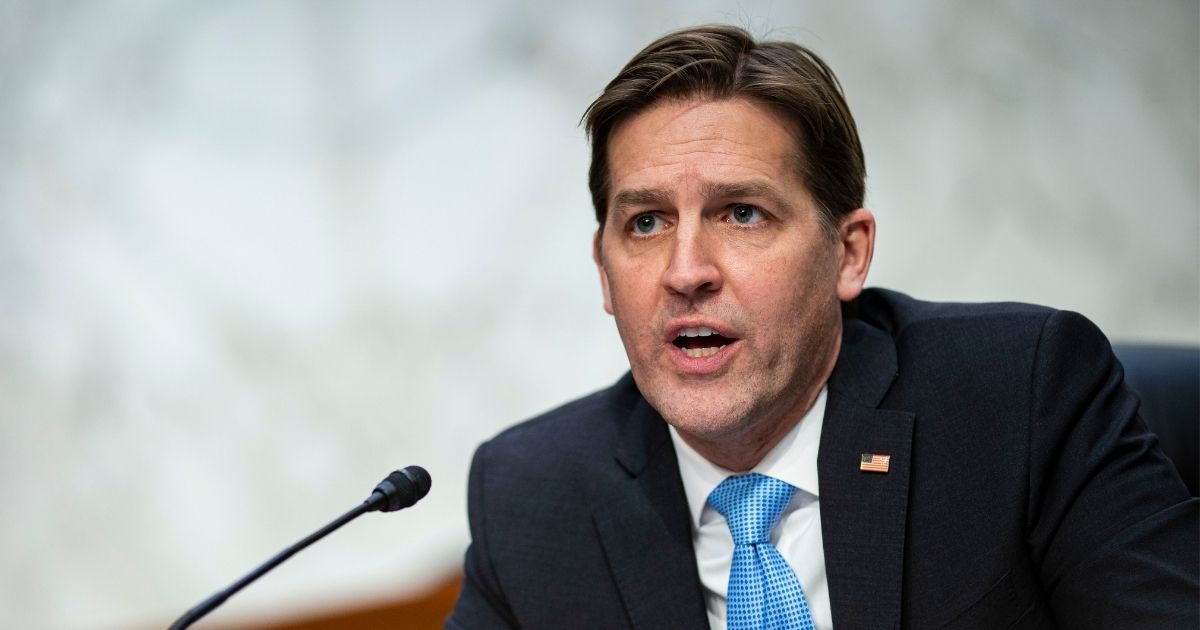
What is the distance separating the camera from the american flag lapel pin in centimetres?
173

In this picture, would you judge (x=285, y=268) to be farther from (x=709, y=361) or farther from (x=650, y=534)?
(x=709, y=361)

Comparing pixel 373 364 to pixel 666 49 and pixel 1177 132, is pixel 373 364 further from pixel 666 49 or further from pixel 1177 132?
pixel 1177 132

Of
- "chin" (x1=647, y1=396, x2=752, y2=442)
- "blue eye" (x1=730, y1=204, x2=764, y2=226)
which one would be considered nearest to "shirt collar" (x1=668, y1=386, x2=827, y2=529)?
"chin" (x1=647, y1=396, x2=752, y2=442)

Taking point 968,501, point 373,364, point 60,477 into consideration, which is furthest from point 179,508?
point 968,501

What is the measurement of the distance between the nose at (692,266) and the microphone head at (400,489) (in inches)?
18.0

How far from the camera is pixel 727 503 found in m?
1.83

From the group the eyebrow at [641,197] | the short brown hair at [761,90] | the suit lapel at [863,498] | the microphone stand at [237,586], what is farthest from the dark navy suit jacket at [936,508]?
the microphone stand at [237,586]

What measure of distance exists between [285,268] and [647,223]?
2053mm

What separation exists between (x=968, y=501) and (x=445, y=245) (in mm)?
2311

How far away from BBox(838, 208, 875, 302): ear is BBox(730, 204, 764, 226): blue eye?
0.21m

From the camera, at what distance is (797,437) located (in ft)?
6.11

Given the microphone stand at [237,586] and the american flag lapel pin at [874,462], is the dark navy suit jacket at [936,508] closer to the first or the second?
the american flag lapel pin at [874,462]

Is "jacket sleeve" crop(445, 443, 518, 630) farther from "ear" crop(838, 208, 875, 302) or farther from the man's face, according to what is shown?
"ear" crop(838, 208, 875, 302)

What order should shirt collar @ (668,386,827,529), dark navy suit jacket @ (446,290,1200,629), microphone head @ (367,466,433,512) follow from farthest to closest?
shirt collar @ (668,386,827,529), dark navy suit jacket @ (446,290,1200,629), microphone head @ (367,466,433,512)
